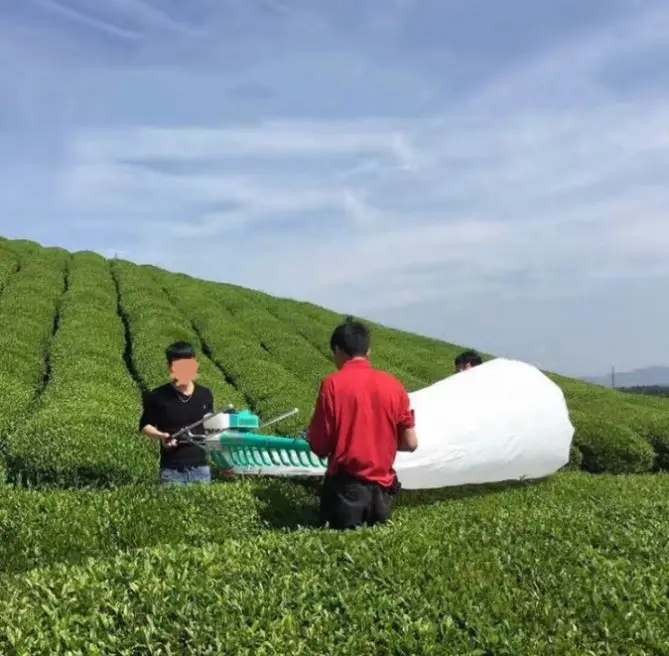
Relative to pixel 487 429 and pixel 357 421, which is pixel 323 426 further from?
pixel 487 429

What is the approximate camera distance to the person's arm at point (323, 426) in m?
5.65

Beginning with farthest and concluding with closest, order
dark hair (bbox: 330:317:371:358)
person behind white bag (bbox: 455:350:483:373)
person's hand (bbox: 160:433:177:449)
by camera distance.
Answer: person behind white bag (bbox: 455:350:483:373), person's hand (bbox: 160:433:177:449), dark hair (bbox: 330:317:371:358)

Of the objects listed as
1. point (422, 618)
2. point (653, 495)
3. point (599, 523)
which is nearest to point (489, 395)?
point (653, 495)

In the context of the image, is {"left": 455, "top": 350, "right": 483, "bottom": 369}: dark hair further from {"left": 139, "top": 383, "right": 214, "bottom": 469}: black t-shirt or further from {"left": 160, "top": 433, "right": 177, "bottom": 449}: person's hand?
{"left": 160, "top": 433, "right": 177, "bottom": 449}: person's hand

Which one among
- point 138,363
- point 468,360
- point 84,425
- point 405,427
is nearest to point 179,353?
point 405,427

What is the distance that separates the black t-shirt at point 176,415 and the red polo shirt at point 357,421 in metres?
1.77

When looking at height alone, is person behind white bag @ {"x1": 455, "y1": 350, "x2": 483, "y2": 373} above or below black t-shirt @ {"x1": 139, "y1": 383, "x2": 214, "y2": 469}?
above

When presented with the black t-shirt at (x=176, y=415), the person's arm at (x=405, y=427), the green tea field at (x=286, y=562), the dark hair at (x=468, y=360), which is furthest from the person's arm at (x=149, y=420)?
the dark hair at (x=468, y=360)

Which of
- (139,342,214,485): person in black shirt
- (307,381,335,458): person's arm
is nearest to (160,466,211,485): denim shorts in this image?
(139,342,214,485): person in black shirt

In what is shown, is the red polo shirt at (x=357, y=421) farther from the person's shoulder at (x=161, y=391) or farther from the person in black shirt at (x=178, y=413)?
the person's shoulder at (x=161, y=391)

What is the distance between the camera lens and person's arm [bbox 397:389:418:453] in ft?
19.2

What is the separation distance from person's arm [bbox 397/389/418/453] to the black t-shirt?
2092 mm

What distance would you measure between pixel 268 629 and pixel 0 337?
1673cm

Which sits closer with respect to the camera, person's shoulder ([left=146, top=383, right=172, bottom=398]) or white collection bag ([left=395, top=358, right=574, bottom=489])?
person's shoulder ([left=146, top=383, right=172, bottom=398])
